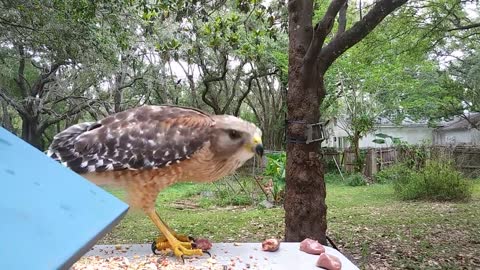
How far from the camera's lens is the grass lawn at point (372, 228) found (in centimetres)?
545

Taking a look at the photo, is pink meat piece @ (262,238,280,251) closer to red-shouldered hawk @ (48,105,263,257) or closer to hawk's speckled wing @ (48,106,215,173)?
red-shouldered hawk @ (48,105,263,257)

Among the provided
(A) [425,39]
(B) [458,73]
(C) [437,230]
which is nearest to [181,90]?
(B) [458,73]

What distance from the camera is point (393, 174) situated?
13508 millimetres

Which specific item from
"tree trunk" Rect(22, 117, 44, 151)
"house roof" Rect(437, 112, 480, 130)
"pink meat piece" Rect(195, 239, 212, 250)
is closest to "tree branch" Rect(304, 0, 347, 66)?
"pink meat piece" Rect(195, 239, 212, 250)

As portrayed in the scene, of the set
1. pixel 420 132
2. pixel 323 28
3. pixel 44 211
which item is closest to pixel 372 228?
pixel 323 28

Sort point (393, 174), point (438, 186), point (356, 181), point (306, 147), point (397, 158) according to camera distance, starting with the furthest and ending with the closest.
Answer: point (397, 158) → point (356, 181) → point (393, 174) → point (438, 186) → point (306, 147)

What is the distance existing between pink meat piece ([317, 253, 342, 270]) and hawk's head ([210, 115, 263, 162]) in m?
0.49

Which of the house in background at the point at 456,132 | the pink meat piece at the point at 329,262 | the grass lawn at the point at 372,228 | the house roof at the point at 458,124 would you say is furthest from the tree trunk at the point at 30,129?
the house roof at the point at 458,124

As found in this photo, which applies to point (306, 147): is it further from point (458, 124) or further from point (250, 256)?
point (458, 124)

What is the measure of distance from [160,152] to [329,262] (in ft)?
2.65

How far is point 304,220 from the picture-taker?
12.5 feet

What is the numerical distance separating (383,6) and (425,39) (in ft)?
16.2

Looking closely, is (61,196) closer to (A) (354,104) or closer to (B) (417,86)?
(A) (354,104)

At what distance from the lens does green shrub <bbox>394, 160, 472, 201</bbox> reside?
1025cm
